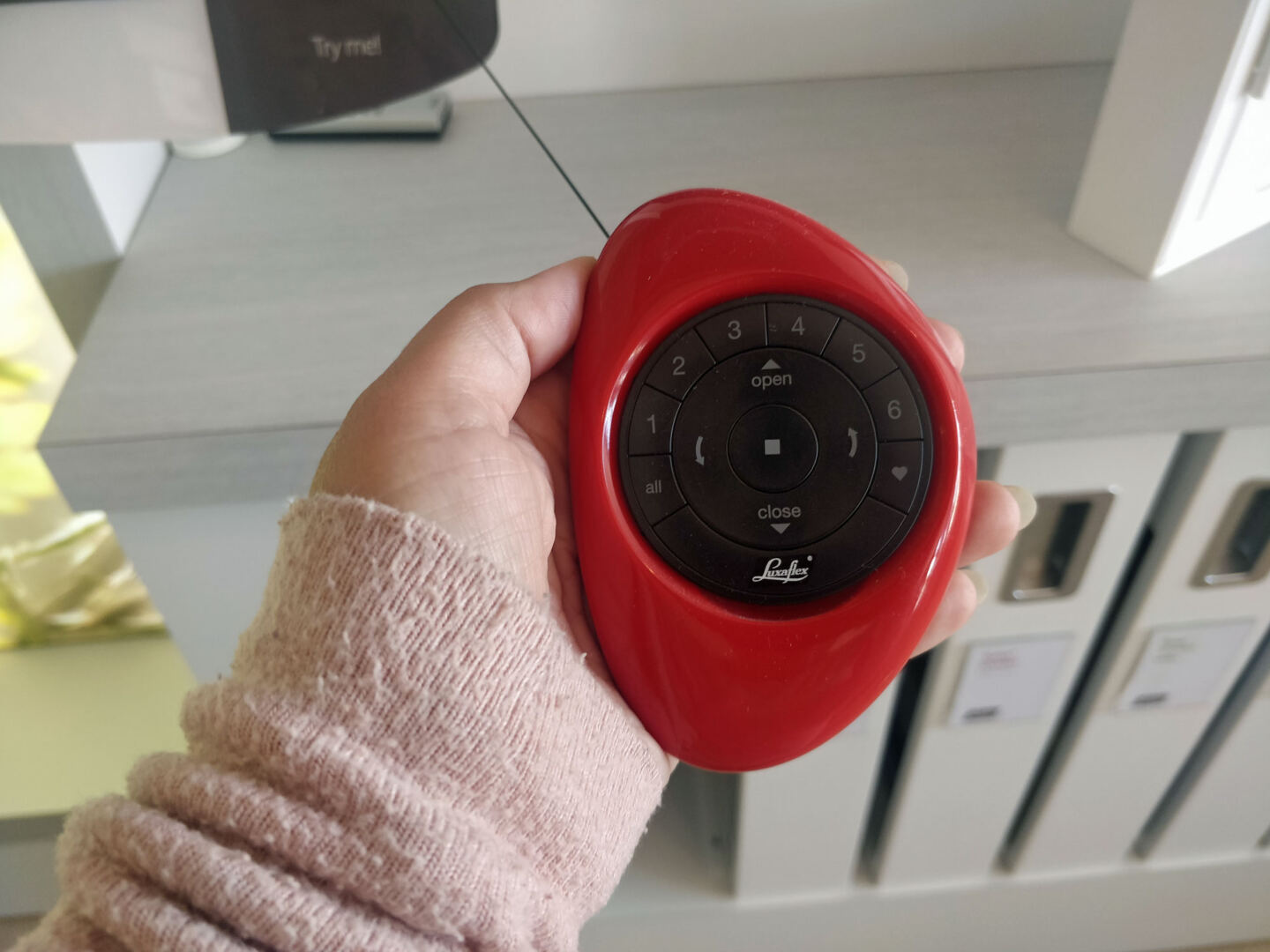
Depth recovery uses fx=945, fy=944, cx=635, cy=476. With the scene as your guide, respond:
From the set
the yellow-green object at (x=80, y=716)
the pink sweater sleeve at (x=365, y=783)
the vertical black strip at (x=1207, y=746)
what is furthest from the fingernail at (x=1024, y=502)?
the yellow-green object at (x=80, y=716)

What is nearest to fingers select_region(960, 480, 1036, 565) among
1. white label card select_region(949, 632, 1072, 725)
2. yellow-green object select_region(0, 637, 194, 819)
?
white label card select_region(949, 632, 1072, 725)

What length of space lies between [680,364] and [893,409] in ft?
0.29

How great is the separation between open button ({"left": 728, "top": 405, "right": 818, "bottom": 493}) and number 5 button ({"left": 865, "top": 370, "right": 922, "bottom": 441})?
0.09 feet

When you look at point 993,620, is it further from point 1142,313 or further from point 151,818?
point 151,818

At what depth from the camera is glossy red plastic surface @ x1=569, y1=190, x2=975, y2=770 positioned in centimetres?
39

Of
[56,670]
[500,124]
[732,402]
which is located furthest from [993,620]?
[56,670]

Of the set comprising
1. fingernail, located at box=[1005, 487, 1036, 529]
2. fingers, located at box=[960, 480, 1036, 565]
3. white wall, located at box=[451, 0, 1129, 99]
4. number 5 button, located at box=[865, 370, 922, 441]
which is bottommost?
fingernail, located at box=[1005, 487, 1036, 529]

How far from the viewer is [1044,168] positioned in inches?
24.6

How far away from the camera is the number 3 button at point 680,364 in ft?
1.28

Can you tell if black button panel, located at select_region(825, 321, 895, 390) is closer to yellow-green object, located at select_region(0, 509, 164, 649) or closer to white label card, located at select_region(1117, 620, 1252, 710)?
white label card, located at select_region(1117, 620, 1252, 710)

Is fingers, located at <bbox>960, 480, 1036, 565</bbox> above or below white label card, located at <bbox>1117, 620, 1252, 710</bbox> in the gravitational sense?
above

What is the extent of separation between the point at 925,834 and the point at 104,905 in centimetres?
69

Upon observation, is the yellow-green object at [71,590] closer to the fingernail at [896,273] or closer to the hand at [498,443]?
the hand at [498,443]

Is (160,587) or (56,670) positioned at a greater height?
(160,587)
